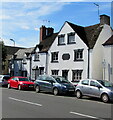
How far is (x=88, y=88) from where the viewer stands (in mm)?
15594

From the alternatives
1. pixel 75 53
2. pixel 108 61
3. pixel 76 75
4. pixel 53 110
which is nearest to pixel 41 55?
pixel 75 53

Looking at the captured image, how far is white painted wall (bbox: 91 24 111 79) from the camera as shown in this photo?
2527cm

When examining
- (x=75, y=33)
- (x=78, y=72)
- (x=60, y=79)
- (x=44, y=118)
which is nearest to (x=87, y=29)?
(x=75, y=33)

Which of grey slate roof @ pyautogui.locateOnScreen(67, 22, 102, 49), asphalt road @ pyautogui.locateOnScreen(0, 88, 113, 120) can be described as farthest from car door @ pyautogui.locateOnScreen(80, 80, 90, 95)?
grey slate roof @ pyautogui.locateOnScreen(67, 22, 102, 49)

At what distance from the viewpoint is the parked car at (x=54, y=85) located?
1819 centimetres

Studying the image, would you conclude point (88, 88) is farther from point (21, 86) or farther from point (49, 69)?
point (49, 69)

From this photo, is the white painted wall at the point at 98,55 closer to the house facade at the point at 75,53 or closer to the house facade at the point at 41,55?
the house facade at the point at 75,53

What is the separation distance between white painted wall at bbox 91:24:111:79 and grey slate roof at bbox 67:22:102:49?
0.53 metres

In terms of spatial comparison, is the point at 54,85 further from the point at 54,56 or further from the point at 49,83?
the point at 54,56

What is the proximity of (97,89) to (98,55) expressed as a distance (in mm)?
11605

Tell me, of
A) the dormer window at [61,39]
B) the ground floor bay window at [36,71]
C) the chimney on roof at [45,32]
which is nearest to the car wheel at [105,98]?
the dormer window at [61,39]

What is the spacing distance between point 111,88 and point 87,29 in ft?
52.1

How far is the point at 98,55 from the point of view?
26.0 m

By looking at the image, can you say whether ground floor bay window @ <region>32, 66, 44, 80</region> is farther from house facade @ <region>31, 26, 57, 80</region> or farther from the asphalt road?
the asphalt road
